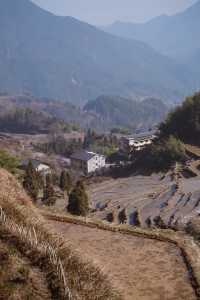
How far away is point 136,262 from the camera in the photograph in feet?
28.9

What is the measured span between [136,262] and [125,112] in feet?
554

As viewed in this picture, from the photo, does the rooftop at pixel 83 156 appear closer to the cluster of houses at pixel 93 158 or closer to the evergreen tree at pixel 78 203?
the cluster of houses at pixel 93 158

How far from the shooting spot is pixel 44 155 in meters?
64.6

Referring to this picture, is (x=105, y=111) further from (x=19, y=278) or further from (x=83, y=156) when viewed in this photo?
(x=19, y=278)

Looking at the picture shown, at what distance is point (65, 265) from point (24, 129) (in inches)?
3786

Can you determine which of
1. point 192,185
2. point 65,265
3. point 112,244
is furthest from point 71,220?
point 192,185

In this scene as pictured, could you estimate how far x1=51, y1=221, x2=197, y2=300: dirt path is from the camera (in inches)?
295

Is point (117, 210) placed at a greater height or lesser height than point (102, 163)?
greater

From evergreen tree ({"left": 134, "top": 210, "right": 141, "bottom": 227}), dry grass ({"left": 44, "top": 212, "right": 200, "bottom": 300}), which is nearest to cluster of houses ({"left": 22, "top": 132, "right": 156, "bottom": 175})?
evergreen tree ({"left": 134, "top": 210, "right": 141, "bottom": 227})

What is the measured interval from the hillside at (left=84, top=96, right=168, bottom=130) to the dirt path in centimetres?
14929

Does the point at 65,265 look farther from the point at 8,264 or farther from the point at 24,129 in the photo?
the point at 24,129

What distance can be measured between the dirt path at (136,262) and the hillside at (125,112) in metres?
149

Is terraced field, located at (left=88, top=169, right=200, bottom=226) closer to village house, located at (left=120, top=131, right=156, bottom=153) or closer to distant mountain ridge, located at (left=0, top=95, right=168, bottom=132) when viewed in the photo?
village house, located at (left=120, top=131, right=156, bottom=153)

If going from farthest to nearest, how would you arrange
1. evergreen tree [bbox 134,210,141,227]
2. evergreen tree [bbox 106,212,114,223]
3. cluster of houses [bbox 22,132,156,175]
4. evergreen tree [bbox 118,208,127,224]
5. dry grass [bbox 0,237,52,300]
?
cluster of houses [bbox 22,132,156,175] → evergreen tree [bbox 106,212,114,223] → evergreen tree [bbox 118,208,127,224] → evergreen tree [bbox 134,210,141,227] → dry grass [bbox 0,237,52,300]
